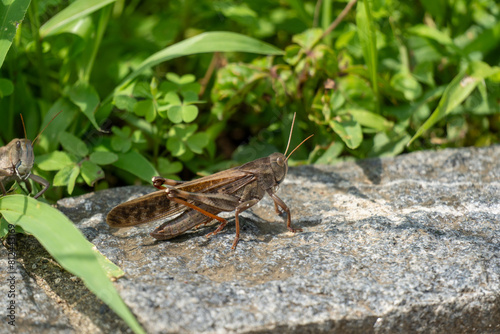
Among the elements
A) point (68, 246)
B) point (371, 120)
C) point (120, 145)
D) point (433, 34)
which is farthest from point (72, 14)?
point (433, 34)

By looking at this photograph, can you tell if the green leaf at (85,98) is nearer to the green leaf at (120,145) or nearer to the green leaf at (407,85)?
the green leaf at (120,145)

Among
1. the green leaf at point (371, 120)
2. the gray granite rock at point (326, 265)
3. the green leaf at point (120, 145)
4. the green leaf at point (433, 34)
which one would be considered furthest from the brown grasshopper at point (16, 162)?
the green leaf at point (433, 34)

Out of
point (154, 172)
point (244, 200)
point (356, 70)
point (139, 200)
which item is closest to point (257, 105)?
point (356, 70)

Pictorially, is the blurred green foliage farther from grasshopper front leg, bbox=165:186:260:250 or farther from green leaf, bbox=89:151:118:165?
grasshopper front leg, bbox=165:186:260:250

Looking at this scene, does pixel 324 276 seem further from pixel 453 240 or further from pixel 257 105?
pixel 257 105

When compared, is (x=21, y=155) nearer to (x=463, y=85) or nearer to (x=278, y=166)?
(x=278, y=166)

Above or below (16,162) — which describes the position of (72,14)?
above

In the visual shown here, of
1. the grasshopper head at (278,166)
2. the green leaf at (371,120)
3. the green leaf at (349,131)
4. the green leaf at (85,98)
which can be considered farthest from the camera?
the green leaf at (371,120)
